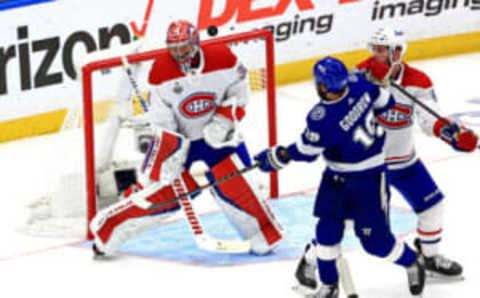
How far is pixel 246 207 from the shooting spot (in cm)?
564

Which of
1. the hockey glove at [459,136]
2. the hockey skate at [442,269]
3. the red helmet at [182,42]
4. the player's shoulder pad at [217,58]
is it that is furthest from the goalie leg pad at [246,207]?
the hockey glove at [459,136]

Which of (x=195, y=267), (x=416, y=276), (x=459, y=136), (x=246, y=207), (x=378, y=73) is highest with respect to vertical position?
(x=378, y=73)

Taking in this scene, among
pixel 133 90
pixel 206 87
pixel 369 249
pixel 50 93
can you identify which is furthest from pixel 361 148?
pixel 50 93

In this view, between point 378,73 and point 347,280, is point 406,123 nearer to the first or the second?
point 378,73

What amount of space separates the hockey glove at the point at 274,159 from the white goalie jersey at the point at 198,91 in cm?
68

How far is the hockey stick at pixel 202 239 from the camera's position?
566 cm

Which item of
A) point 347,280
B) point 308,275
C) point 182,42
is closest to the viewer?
point 347,280

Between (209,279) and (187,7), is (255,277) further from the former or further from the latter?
(187,7)

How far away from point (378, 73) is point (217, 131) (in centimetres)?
88

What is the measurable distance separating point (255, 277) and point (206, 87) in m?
0.97

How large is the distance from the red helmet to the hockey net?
23.5 inches

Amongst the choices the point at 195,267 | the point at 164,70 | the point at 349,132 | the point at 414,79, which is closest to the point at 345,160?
the point at 349,132

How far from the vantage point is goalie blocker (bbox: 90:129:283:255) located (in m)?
5.56

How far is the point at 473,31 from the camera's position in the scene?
9.87 m
